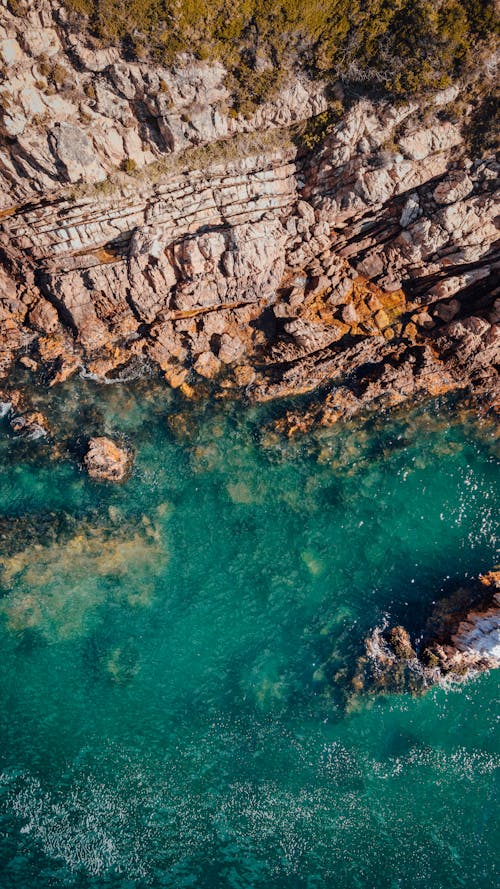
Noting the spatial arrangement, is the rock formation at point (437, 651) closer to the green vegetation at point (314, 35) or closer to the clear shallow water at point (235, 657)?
the clear shallow water at point (235, 657)

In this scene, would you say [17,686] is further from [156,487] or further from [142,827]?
[156,487]

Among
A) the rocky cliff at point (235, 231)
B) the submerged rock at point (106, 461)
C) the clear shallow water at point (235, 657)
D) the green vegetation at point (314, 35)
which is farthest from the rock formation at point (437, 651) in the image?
the green vegetation at point (314, 35)

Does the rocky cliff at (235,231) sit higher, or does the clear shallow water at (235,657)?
the rocky cliff at (235,231)

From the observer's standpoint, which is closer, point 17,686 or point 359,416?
point 17,686

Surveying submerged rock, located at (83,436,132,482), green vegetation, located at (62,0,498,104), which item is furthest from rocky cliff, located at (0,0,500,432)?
submerged rock, located at (83,436,132,482)

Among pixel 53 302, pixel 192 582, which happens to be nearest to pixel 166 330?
pixel 53 302

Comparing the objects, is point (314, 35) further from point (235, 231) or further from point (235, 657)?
point (235, 657)

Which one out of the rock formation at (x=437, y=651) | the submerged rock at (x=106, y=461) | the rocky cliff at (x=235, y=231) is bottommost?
the rock formation at (x=437, y=651)
